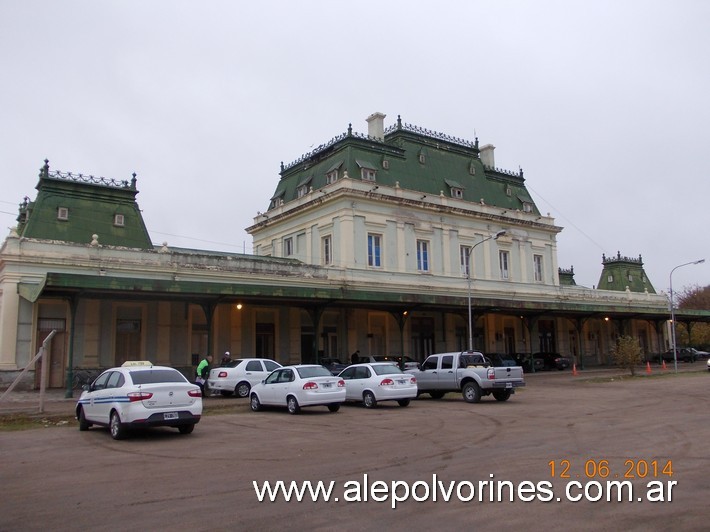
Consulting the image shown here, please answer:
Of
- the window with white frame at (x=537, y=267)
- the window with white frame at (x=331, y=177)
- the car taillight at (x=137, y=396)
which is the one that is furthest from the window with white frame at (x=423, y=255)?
the car taillight at (x=137, y=396)

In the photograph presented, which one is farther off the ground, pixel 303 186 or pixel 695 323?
pixel 303 186

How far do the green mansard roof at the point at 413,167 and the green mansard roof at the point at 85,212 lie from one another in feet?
46.4

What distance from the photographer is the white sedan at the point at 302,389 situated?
61.1 ft

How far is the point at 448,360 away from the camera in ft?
76.8

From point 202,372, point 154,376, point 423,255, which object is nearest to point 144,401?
point 154,376

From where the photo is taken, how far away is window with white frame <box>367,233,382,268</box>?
41.8 meters

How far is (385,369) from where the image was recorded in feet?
69.1

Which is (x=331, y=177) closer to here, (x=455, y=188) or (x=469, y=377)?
(x=455, y=188)

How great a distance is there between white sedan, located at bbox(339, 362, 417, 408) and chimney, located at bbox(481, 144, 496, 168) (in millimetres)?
36806

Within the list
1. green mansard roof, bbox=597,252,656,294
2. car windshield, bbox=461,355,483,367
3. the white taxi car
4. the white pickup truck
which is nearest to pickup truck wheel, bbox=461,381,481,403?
the white pickup truck

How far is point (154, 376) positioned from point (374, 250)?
28979mm

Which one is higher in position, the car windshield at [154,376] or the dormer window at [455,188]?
the dormer window at [455,188]

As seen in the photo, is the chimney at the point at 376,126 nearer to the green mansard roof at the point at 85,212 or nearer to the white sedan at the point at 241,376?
the green mansard roof at the point at 85,212

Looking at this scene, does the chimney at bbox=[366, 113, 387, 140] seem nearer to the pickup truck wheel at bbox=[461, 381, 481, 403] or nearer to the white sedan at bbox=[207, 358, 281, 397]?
the white sedan at bbox=[207, 358, 281, 397]
